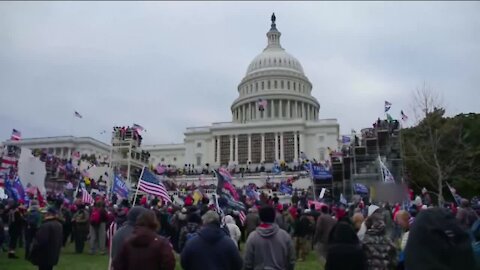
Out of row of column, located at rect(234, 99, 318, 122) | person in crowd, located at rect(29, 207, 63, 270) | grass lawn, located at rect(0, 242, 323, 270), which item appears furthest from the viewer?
row of column, located at rect(234, 99, 318, 122)

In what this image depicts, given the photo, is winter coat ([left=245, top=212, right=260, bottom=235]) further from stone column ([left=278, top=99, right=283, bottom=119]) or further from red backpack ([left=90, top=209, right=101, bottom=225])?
stone column ([left=278, top=99, right=283, bottom=119])

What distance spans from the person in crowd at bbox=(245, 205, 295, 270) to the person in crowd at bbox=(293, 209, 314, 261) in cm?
734

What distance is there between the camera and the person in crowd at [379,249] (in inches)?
241

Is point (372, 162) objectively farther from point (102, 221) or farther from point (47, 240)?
point (47, 240)

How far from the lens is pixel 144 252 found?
5070 mm

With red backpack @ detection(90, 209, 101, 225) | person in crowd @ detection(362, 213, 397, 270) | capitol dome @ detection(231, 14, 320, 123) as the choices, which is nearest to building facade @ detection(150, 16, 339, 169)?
capitol dome @ detection(231, 14, 320, 123)

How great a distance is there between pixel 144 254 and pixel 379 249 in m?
2.93

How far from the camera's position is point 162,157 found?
4058 inches

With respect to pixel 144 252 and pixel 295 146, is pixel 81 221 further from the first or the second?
pixel 295 146

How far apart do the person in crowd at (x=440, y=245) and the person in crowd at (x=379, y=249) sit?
4.42ft

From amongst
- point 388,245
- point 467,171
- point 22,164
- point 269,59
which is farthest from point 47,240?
point 269,59

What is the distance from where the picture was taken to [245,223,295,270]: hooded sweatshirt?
19.9ft

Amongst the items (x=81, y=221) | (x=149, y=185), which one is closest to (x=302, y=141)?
(x=81, y=221)

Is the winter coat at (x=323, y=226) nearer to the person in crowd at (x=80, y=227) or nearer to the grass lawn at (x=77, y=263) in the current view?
the grass lawn at (x=77, y=263)
